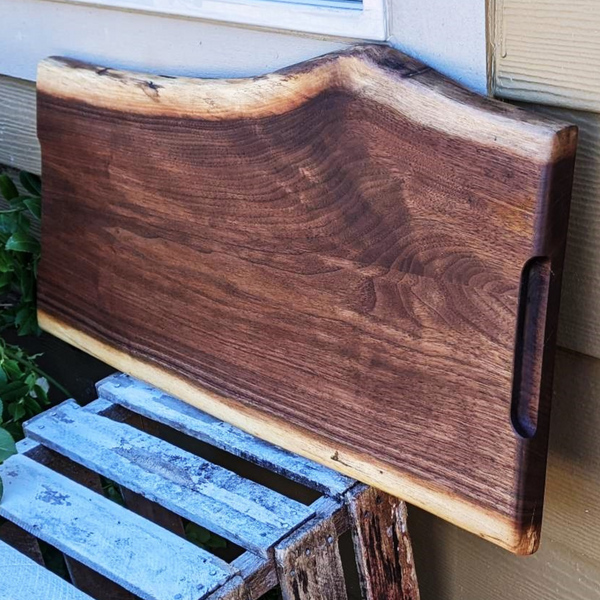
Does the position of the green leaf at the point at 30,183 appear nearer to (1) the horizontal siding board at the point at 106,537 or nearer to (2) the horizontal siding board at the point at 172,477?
(2) the horizontal siding board at the point at 172,477

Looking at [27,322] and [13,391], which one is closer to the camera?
[13,391]

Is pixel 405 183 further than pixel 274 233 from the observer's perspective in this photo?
No

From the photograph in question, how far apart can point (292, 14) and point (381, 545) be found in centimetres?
71

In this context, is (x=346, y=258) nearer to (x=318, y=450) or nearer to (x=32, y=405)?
(x=318, y=450)

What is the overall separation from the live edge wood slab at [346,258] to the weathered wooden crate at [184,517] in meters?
0.05

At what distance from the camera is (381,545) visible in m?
1.29

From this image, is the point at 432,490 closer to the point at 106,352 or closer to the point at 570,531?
the point at 570,531

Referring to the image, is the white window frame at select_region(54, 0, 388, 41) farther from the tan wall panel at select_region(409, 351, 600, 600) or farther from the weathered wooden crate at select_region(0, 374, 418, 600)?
the weathered wooden crate at select_region(0, 374, 418, 600)

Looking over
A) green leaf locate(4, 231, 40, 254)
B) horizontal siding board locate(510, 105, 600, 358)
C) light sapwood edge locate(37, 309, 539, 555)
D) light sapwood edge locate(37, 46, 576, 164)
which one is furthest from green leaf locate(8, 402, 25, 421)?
horizontal siding board locate(510, 105, 600, 358)

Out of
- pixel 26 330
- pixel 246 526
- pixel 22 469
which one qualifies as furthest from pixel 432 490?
pixel 26 330

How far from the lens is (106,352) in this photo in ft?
5.06

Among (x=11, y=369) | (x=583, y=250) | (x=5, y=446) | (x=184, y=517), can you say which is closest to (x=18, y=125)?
(x=11, y=369)

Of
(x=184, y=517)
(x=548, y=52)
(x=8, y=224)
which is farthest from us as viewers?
(x=8, y=224)

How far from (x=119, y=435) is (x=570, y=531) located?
2.18 ft
